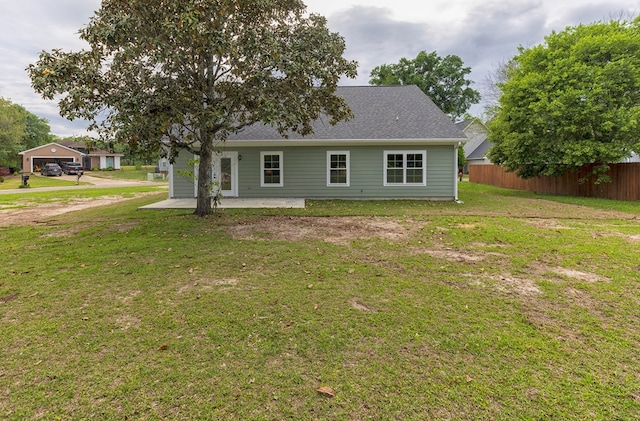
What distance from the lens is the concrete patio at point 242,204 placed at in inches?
437

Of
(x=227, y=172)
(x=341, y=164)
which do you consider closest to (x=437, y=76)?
(x=341, y=164)

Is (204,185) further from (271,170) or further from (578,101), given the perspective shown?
(578,101)

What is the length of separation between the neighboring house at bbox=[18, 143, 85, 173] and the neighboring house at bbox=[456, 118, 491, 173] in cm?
4665

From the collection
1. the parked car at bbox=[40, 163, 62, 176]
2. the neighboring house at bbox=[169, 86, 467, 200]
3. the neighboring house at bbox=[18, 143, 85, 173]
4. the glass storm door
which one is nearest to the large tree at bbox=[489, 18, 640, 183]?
the neighboring house at bbox=[169, 86, 467, 200]

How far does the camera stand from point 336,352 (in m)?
2.73

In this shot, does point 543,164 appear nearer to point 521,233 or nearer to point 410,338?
point 521,233

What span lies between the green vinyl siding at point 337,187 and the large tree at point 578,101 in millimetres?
4278

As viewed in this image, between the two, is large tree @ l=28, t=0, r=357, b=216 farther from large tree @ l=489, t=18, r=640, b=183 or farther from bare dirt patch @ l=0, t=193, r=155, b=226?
large tree @ l=489, t=18, r=640, b=183

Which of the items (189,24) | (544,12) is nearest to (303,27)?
(189,24)

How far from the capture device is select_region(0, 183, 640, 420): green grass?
2.17 metres

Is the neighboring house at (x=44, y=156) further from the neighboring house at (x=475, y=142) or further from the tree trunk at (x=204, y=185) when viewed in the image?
the neighboring house at (x=475, y=142)

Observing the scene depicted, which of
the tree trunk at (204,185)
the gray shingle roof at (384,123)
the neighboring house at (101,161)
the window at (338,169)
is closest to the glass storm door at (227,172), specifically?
the gray shingle roof at (384,123)

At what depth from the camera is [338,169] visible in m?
13.3

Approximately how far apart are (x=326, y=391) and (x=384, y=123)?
12464 mm
